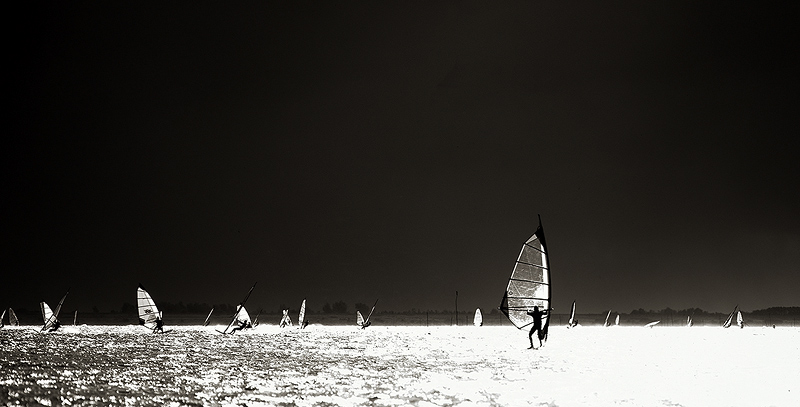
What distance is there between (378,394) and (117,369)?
11182mm

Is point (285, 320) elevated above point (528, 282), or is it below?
below

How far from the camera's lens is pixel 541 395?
44.9ft

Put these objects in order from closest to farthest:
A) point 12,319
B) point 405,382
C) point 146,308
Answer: point 405,382
point 146,308
point 12,319

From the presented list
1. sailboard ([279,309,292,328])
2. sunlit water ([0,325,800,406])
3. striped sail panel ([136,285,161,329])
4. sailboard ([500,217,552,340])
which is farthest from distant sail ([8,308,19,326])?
sailboard ([500,217,552,340])

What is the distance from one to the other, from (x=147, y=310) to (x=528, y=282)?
44.0 m

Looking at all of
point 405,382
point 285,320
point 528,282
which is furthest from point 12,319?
point 405,382

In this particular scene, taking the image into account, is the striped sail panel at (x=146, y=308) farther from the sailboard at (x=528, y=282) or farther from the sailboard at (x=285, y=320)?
the sailboard at (x=528, y=282)

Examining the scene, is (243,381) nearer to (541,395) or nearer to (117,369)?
(117,369)

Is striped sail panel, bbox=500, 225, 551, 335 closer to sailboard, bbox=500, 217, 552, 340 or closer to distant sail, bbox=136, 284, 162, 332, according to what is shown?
sailboard, bbox=500, 217, 552, 340

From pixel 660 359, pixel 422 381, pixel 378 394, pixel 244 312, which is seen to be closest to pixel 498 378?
pixel 422 381

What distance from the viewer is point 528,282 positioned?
30516 mm

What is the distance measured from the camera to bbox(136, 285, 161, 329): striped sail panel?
2355 inches

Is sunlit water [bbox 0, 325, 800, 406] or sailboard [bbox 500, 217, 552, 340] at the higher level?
sailboard [bbox 500, 217, 552, 340]

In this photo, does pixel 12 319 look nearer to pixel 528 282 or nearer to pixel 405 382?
pixel 528 282
